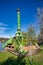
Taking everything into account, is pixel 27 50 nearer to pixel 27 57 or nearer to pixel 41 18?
pixel 27 57

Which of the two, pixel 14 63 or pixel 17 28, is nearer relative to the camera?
pixel 17 28

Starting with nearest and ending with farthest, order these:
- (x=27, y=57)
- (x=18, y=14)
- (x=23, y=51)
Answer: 1. (x=18, y=14)
2. (x=23, y=51)
3. (x=27, y=57)

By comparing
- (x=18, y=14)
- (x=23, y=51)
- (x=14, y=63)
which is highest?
(x=18, y=14)

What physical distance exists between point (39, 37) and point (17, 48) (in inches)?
616

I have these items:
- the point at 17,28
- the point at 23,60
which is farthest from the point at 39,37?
the point at 17,28

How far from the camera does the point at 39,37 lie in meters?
21.7

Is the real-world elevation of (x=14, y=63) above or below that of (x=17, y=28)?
below

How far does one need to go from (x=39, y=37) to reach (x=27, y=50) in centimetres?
1537

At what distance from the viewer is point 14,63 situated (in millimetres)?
6414

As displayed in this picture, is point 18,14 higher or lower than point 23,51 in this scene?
higher

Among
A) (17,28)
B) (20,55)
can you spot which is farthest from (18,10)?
(20,55)

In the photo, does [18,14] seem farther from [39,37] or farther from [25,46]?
[39,37]

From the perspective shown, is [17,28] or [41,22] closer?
[17,28]

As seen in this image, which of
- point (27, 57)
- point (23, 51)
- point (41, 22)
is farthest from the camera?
point (41, 22)
